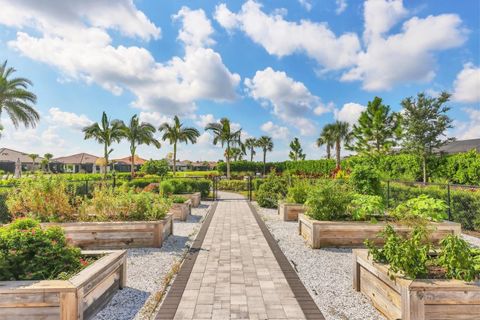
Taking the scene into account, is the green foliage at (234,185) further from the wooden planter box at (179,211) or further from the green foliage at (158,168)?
the wooden planter box at (179,211)

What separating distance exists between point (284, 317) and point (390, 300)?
1158mm

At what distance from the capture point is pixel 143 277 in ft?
14.9

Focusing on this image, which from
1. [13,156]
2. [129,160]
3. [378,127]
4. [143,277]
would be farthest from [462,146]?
[13,156]

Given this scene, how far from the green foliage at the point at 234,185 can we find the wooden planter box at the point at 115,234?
17.0 meters

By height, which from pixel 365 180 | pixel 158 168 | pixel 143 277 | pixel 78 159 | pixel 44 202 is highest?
pixel 78 159

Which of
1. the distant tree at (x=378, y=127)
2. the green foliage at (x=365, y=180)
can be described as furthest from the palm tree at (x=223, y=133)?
the green foliage at (x=365, y=180)

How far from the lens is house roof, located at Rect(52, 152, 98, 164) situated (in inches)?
1808

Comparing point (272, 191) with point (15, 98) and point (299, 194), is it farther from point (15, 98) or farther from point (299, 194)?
point (15, 98)

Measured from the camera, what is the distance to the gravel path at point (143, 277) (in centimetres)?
334

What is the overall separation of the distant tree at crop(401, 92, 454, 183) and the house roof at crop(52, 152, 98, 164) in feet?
150

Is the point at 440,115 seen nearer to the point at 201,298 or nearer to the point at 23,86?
the point at 201,298

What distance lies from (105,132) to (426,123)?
93.6 feet

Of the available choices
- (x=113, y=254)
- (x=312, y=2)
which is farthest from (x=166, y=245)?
(x=312, y=2)

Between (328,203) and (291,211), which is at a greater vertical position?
(328,203)
